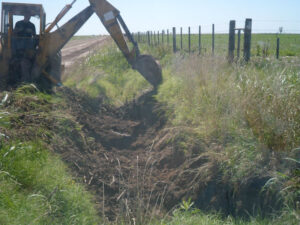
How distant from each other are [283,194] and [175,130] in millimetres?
2923

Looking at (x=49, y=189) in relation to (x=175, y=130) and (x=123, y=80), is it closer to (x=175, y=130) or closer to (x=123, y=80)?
(x=175, y=130)

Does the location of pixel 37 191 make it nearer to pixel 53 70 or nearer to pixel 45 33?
pixel 45 33

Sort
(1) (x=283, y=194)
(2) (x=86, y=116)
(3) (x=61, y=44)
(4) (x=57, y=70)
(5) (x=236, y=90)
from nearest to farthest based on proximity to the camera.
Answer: (1) (x=283, y=194)
(5) (x=236, y=90)
(2) (x=86, y=116)
(3) (x=61, y=44)
(4) (x=57, y=70)

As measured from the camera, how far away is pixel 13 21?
11016 millimetres

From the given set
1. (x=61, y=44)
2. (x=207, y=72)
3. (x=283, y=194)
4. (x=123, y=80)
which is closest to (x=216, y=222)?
(x=283, y=194)

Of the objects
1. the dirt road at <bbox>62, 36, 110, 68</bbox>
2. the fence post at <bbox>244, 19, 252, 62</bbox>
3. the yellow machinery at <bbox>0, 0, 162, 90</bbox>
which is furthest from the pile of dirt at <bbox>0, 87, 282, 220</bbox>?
the dirt road at <bbox>62, 36, 110, 68</bbox>

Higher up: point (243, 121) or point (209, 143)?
point (243, 121)

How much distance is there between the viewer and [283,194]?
447 centimetres

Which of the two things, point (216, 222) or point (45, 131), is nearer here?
point (216, 222)

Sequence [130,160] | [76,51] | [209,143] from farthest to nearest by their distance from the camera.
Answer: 1. [76,51]
2. [130,160]
3. [209,143]

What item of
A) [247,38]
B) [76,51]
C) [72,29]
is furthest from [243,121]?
[76,51]

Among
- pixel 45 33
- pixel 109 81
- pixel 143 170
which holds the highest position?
pixel 45 33

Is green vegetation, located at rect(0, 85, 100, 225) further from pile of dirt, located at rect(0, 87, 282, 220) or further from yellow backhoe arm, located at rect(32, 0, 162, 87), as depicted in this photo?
yellow backhoe arm, located at rect(32, 0, 162, 87)

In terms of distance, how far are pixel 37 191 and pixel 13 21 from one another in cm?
762
